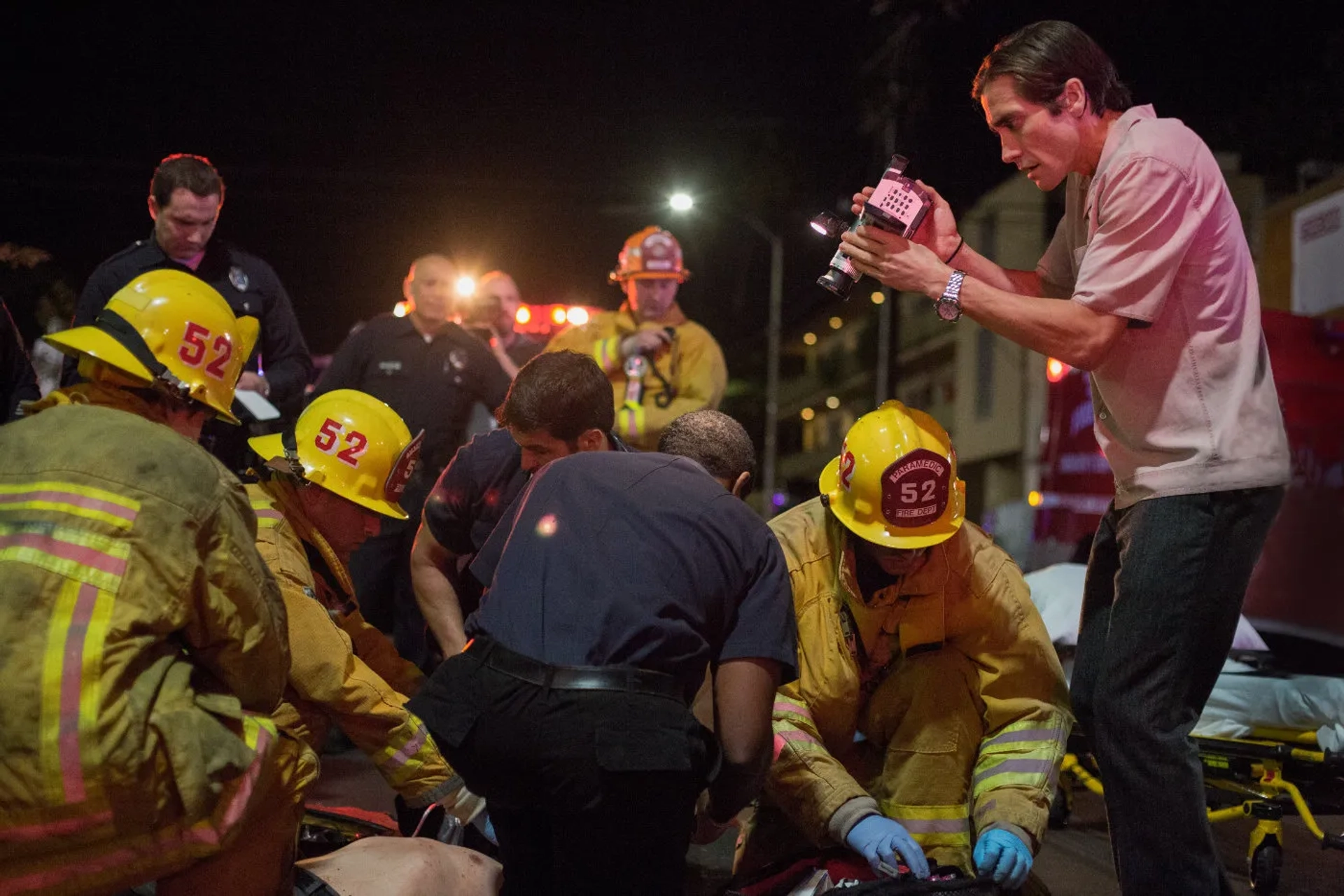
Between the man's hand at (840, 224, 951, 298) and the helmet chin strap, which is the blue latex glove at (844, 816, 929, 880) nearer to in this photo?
the man's hand at (840, 224, 951, 298)

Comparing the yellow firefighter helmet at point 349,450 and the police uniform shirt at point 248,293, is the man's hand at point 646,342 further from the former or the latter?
the yellow firefighter helmet at point 349,450

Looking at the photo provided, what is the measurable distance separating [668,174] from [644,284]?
49.3 ft

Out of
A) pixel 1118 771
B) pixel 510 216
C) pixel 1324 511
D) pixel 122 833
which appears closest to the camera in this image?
pixel 122 833

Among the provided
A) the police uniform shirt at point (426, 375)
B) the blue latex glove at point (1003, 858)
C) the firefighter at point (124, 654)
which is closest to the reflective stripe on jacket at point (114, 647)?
the firefighter at point (124, 654)

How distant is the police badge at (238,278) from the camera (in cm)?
504

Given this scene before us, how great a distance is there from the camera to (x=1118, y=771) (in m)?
2.47

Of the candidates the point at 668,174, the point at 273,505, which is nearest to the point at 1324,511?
the point at 273,505

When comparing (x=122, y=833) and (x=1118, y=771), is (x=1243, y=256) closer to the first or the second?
(x=1118, y=771)

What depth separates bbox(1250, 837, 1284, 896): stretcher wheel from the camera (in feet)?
13.2

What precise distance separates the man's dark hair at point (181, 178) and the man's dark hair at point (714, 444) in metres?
2.23

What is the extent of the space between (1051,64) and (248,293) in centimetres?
366

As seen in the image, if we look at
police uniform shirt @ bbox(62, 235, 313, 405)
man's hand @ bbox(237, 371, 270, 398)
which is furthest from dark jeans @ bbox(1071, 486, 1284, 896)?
police uniform shirt @ bbox(62, 235, 313, 405)

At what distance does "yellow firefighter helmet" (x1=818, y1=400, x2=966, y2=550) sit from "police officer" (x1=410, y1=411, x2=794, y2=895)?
2.66ft

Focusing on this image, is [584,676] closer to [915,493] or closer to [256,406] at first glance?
[915,493]
